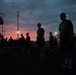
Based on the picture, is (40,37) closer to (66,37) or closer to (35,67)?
(35,67)

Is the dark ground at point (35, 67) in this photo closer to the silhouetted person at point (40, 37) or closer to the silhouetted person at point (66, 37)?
the silhouetted person at point (66, 37)

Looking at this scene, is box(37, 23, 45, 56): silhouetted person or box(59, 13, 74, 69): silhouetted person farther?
box(37, 23, 45, 56): silhouetted person

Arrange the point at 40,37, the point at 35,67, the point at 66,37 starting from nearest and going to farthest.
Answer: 1. the point at 66,37
2. the point at 35,67
3. the point at 40,37

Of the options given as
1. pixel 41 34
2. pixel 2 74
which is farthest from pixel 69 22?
pixel 41 34

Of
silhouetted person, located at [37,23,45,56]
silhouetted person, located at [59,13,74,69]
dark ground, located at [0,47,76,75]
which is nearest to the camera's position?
dark ground, located at [0,47,76,75]

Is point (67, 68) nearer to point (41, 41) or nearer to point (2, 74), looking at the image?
point (2, 74)

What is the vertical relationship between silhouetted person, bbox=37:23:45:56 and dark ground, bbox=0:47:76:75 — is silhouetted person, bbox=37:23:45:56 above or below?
above

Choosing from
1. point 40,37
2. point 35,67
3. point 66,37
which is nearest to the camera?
point 66,37

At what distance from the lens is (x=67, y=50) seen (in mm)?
9711

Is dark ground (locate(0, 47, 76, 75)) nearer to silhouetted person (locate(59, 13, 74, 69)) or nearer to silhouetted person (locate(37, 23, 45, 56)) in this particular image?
silhouetted person (locate(59, 13, 74, 69))

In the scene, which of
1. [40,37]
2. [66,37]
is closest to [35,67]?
[66,37]

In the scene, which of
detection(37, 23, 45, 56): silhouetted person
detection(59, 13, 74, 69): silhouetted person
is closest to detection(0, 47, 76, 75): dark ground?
detection(59, 13, 74, 69): silhouetted person

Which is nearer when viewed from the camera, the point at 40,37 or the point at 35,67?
the point at 35,67

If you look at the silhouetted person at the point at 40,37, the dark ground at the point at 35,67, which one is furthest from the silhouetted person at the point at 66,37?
the silhouetted person at the point at 40,37
